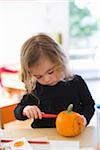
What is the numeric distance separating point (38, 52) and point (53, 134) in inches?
11.2

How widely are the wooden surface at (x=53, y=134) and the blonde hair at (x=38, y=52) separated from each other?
209mm

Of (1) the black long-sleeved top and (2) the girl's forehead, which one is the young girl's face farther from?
(1) the black long-sleeved top

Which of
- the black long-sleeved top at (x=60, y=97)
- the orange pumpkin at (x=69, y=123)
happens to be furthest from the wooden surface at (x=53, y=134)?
the black long-sleeved top at (x=60, y=97)

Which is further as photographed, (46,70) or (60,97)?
(60,97)

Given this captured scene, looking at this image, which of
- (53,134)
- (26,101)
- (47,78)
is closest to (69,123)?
(53,134)

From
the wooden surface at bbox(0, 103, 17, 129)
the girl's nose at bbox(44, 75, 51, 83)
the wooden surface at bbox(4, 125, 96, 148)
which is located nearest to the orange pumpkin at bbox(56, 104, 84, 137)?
the wooden surface at bbox(4, 125, 96, 148)

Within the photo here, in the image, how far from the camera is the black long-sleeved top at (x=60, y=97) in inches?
46.0

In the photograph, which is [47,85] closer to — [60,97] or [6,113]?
[60,97]

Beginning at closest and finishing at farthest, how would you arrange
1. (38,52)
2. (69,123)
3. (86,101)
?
1. (69,123)
2. (38,52)
3. (86,101)

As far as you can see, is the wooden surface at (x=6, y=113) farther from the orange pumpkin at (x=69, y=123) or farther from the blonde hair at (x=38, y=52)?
the orange pumpkin at (x=69, y=123)

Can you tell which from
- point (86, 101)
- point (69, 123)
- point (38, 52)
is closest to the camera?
point (69, 123)

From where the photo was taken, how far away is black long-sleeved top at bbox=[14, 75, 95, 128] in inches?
46.0

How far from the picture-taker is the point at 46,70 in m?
1.03

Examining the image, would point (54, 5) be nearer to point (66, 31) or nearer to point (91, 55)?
point (66, 31)
